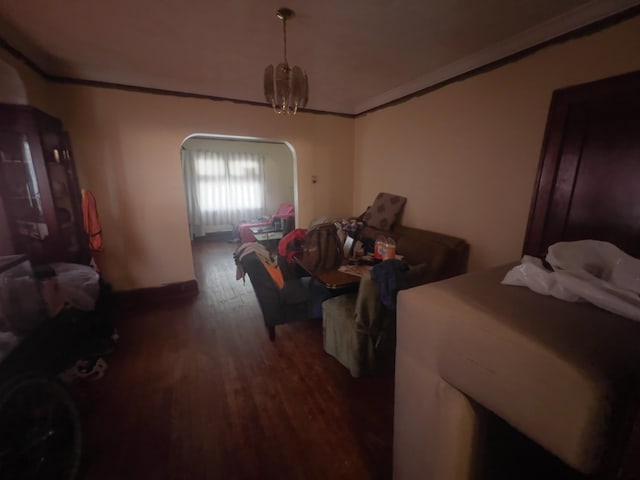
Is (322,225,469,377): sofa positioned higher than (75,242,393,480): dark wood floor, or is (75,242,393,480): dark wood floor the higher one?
(322,225,469,377): sofa

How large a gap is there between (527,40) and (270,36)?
187 centimetres

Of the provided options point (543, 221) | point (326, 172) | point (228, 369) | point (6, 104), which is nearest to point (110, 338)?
point (228, 369)

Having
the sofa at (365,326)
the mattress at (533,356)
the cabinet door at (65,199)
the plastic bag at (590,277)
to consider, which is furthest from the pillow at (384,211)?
the cabinet door at (65,199)

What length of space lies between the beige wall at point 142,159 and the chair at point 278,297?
1533 millimetres

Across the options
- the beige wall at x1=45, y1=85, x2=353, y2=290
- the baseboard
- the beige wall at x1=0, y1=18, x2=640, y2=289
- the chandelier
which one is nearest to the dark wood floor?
the baseboard

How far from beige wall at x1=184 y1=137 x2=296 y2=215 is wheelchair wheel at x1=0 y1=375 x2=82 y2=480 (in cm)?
564

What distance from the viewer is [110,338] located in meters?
2.28

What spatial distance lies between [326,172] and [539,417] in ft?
11.9

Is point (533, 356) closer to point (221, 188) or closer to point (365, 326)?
point (365, 326)

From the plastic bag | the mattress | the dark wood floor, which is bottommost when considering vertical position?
the dark wood floor

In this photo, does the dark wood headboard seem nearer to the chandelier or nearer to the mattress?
the mattress

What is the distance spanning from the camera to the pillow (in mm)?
3186

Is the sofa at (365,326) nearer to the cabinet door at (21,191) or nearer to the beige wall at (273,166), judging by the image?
the cabinet door at (21,191)

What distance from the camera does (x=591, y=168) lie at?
169 cm
